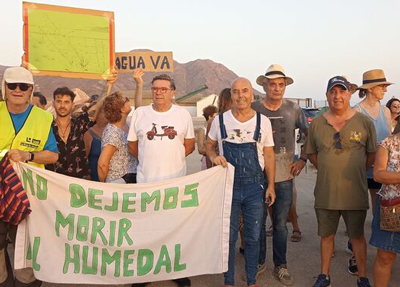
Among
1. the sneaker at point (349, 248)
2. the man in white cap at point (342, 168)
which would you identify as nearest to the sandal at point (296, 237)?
the sneaker at point (349, 248)

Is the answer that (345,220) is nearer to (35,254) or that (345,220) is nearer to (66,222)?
(66,222)

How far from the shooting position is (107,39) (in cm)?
527

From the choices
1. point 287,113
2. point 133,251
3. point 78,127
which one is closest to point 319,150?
point 287,113

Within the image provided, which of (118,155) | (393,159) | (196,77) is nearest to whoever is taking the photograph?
(393,159)

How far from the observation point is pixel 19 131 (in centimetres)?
314

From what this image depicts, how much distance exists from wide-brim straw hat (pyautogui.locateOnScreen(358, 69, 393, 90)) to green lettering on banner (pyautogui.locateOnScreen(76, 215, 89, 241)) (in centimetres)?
352

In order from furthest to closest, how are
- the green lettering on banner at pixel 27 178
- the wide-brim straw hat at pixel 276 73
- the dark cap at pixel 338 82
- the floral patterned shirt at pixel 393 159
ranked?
1. the wide-brim straw hat at pixel 276 73
2. the dark cap at pixel 338 82
3. the green lettering on banner at pixel 27 178
4. the floral patterned shirt at pixel 393 159

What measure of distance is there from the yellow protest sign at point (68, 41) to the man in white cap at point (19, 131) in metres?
1.81

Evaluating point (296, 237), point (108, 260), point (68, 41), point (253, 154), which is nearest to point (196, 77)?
point (68, 41)

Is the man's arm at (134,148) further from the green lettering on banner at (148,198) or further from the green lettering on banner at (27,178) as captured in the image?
the green lettering on banner at (27,178)

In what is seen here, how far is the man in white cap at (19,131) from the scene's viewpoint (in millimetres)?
→ 3094

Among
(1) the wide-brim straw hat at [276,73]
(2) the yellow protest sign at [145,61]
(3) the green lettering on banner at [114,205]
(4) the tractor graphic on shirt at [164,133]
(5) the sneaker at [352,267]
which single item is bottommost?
(5) the sneaker at [352,267]

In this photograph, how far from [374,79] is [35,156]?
3901 millimetres

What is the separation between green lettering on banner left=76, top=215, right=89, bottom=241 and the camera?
3436 mm
